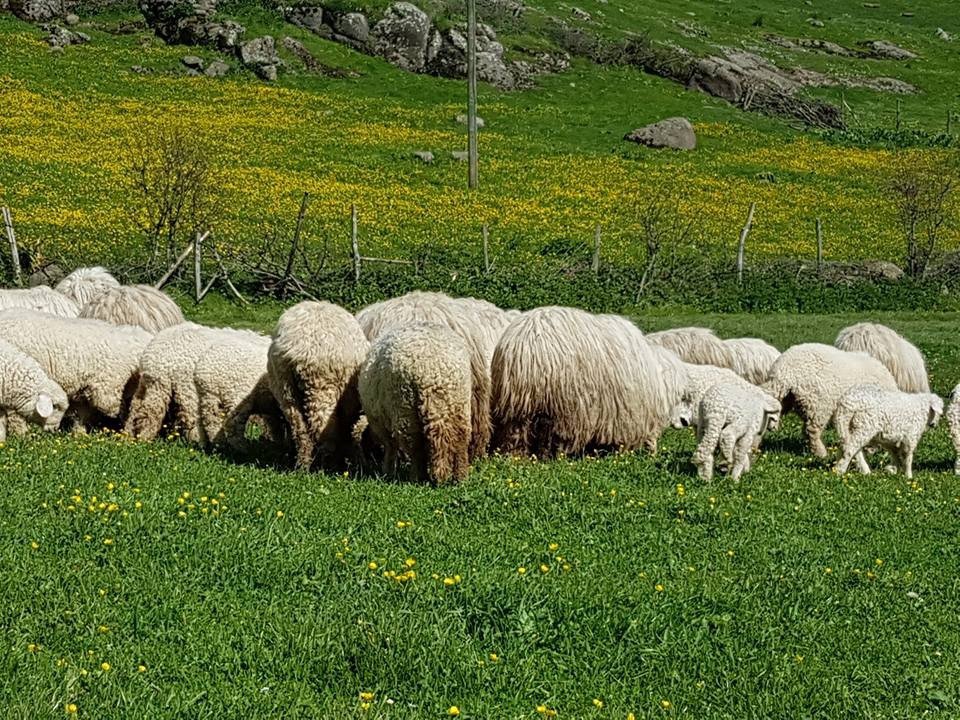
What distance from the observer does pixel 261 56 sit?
5100 cm

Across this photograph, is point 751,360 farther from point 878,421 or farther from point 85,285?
point 85,285

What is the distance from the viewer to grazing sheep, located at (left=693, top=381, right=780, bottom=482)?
10609mm

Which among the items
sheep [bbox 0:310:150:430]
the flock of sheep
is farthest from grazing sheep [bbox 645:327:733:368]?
sheep [bbox 0:310:150:430]

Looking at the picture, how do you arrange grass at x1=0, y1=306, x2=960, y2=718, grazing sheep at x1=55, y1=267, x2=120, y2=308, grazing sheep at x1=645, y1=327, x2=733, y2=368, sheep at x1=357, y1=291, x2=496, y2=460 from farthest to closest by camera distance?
grazing sheep at x1=55, y1=267, x2=120, y2=308, grazing sheep at x1=645, y1=327, x2=733, y2=368, sheep at x1=357, y1=291, x2=496, y2=460, grass at x1=0, y1=306, x2=960, y2=718

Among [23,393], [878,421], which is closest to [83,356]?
[23,393]

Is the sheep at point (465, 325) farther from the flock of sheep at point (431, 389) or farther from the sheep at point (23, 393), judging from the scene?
the sheep at point (23, 393)

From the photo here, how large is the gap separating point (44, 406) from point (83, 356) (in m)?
1.23

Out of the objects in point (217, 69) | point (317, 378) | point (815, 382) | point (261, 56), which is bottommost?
point (217, 69)

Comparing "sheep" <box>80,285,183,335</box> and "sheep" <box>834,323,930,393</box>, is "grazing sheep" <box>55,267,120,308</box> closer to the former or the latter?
"sheep" <box>80,285,183,335</box>

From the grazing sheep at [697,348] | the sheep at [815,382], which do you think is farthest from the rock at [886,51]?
the sheep at [815,382]

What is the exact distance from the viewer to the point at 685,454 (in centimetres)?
1222

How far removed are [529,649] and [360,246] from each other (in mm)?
24355

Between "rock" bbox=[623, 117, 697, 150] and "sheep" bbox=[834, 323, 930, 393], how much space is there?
3237cm

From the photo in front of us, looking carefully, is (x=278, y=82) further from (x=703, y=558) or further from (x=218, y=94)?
(x=703, y=558)
